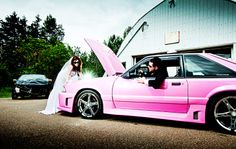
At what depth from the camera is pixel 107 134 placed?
4520 millimetres

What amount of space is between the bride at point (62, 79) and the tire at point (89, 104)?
1.44m

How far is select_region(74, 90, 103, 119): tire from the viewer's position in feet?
19.5

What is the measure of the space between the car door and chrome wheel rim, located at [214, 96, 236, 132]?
22.3 inches

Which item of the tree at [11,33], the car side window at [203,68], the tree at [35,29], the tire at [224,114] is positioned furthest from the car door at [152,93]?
the tree at [35,29]

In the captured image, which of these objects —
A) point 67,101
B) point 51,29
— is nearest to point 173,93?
point 67,101

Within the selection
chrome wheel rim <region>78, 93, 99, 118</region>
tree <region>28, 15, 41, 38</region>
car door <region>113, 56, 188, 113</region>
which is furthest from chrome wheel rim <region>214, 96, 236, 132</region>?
tree <region>28, 15, 41, 38</region>

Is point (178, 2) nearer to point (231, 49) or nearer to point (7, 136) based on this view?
point (231, 49)

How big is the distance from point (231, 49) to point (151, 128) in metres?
6.87

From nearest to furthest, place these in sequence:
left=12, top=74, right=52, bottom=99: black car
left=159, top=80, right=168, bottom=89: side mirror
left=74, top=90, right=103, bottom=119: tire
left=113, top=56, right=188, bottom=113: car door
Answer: left=113, top=56, right=188, bottom=113: car door
left=159, top=80, right=168, bottom=89: side mirror
left=74, top=90, right=103, bottom=119: tire
left=12, top=74, right=52, bottom=99: black car

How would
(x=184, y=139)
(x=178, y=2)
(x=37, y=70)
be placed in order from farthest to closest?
(x=37, y=70) → (x=178, y=2) → (x=184, y=139)

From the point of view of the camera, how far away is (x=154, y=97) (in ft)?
17.3

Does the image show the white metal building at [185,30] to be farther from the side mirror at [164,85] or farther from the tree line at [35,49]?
the tree line at [35,49]

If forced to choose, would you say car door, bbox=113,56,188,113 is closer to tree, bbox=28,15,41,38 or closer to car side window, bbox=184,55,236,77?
car side window, bbox=184,55,236,77

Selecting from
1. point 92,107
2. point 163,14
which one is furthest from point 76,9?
point 92,107
